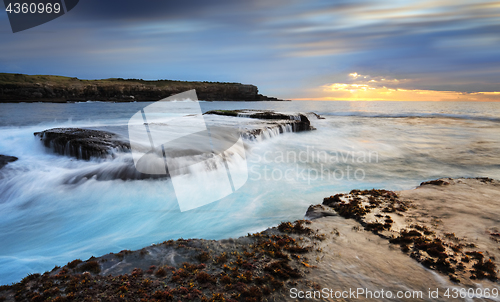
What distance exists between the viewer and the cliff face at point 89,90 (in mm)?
73287

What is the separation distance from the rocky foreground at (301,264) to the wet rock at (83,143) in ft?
21.6

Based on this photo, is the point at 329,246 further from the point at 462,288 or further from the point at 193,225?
the point at 193,225

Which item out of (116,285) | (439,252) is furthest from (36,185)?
(439,252)

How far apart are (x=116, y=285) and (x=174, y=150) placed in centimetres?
704

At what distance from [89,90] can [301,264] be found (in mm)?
108760

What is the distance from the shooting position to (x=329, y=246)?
3.73 meters

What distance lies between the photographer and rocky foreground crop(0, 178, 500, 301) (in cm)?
279

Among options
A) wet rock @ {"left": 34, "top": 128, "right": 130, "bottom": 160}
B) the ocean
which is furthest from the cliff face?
the ocean

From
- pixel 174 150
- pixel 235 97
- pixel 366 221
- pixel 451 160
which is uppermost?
pixel 235 97

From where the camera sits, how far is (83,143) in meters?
9.24

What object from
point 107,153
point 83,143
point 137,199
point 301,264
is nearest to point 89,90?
point 83,143

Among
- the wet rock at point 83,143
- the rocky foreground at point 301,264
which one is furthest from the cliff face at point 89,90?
the rocky foreground at point 301,264

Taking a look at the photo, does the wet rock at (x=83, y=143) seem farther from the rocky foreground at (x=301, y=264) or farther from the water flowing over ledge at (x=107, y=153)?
the rocky foreground at (x=301, y=264)

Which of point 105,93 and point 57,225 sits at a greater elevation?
point 105,93
